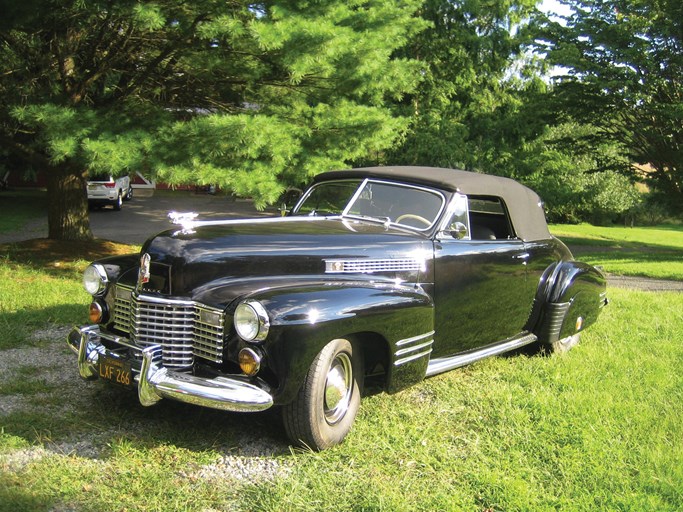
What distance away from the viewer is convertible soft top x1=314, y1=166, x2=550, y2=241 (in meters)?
4.93

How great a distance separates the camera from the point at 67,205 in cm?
1057

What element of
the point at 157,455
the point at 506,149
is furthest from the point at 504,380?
the point at 506,149

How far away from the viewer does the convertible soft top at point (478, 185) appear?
4.93 m

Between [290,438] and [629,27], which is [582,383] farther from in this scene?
[629,27]

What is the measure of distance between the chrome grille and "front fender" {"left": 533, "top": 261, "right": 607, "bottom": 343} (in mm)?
3158

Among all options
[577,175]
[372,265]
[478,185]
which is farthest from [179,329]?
[577,175]

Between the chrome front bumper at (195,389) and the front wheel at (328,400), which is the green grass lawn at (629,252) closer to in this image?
the front wheel at (328,400)

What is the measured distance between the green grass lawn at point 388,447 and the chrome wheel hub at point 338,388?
21cm

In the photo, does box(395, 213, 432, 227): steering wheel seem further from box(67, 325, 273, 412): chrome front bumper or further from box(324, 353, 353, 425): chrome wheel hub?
box(67, 325, 273, 412): chrome front bumper

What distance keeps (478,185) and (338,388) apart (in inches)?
86.1

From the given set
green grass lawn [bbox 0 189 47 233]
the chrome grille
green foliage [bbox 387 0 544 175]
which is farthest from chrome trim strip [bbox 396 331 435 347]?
green grass lawn [bbox 0 189 47 233]

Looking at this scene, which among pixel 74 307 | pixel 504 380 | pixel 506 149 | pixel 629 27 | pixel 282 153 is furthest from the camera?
pixel 506 149

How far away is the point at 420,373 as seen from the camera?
4.23 m

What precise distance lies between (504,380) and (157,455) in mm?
2849
